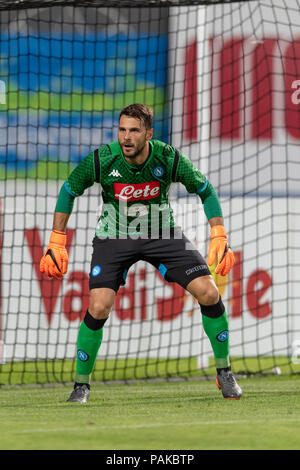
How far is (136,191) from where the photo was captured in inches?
241

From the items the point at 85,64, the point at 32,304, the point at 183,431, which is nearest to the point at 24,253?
the point at 32,304

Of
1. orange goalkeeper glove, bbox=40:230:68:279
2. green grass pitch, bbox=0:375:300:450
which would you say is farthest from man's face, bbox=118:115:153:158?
green grass pitch, bbox=0:375:300:450

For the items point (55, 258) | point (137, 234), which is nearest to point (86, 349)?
point (55, 258)

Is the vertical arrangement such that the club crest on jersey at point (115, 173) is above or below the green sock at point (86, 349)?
above

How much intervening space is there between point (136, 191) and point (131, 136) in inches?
14.6

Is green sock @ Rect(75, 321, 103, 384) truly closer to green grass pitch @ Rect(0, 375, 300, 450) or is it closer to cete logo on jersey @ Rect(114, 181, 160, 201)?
green grass pitch @ Rect(0, 375, 300, 450)

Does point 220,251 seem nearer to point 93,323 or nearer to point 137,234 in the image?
point 137,234

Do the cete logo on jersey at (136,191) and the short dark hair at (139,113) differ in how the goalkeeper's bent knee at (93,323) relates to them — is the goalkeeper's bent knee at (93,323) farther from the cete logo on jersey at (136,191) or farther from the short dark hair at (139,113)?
the short dark hair at (139,113)

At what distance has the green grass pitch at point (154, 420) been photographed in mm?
4219

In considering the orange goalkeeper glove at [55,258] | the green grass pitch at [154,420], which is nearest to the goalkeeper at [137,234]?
the orange goalkeeper glove at [55,258]

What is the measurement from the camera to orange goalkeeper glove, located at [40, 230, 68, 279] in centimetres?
623

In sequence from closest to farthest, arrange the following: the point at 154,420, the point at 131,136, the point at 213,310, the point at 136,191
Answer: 1. the point at 154,420
2. the point at 131,136
3. the point at 136,191
4. the point at 213,310
